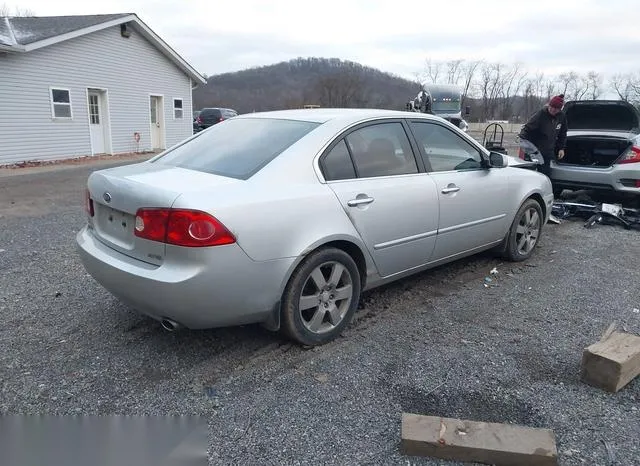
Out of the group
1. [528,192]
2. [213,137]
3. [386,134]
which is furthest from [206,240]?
[528,192]

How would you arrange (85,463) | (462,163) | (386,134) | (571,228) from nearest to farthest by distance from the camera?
(85,463), (386,134), (462,163), (571,228)

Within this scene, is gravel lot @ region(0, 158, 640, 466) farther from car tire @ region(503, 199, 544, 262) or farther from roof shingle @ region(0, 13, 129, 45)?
roof shingle @ region(0, 13, 129, 45)

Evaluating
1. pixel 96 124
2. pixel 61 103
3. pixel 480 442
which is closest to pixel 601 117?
pixel 480 442

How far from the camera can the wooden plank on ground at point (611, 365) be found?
2.79 metres

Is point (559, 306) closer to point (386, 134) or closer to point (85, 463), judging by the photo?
point (386, 134)

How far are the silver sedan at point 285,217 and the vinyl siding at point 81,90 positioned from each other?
1301cm

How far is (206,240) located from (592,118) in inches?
297

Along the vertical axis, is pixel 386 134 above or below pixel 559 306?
above

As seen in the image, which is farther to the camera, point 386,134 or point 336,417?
point 386,134

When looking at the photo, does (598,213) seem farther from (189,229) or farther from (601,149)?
(189,229)

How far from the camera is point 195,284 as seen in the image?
269 cm

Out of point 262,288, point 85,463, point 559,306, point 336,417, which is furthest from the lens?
point 559,306

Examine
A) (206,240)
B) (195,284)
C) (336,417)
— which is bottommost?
(336,417)

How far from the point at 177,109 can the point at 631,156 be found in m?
18.4
